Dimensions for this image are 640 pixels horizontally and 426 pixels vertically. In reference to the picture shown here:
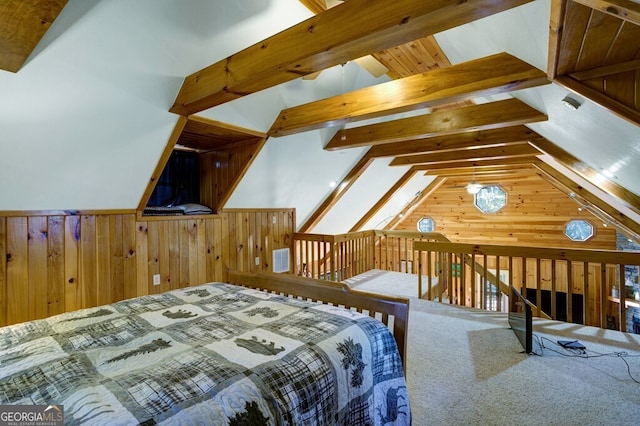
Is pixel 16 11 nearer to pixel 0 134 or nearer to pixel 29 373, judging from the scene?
pixel 0 134

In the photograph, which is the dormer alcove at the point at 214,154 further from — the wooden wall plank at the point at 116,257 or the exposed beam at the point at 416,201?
the exposed beam at the point at 416,201

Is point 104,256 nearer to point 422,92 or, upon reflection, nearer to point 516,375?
point 422,92

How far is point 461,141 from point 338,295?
115 inches

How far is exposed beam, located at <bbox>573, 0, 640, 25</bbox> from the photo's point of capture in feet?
2.90

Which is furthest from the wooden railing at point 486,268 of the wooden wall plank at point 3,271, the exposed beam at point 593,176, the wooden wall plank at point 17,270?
the wooden wall plank at point 3,271

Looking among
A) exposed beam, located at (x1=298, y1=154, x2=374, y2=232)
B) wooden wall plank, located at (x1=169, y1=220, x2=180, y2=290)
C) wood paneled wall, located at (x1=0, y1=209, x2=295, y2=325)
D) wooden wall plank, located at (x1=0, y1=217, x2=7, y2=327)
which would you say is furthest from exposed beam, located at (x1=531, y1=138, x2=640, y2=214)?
wooden wall plank, located at (x1=0, y1=217, x2=7, y2=327)

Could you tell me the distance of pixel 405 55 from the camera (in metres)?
2.85

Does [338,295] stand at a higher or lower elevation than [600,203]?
lower

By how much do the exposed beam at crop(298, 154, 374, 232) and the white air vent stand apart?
60 cm

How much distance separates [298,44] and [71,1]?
1.08 metres

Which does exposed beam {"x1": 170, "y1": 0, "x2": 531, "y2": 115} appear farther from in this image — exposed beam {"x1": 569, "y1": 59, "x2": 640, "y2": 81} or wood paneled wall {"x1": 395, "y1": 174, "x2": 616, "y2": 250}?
wood paneled wall {"x1": 395, "y1": 174, "x2": 616, "y2": 250}

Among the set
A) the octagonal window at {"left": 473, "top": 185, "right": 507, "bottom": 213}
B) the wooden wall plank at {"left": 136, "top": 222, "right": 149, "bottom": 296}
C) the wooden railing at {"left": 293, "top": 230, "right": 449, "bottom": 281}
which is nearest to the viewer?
the wooden wall plank at {"left": 136, "top": 222, "right": 149, "bottom": 296}

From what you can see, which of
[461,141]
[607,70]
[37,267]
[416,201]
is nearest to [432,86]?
[607,70]

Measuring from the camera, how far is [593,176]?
123 inches
